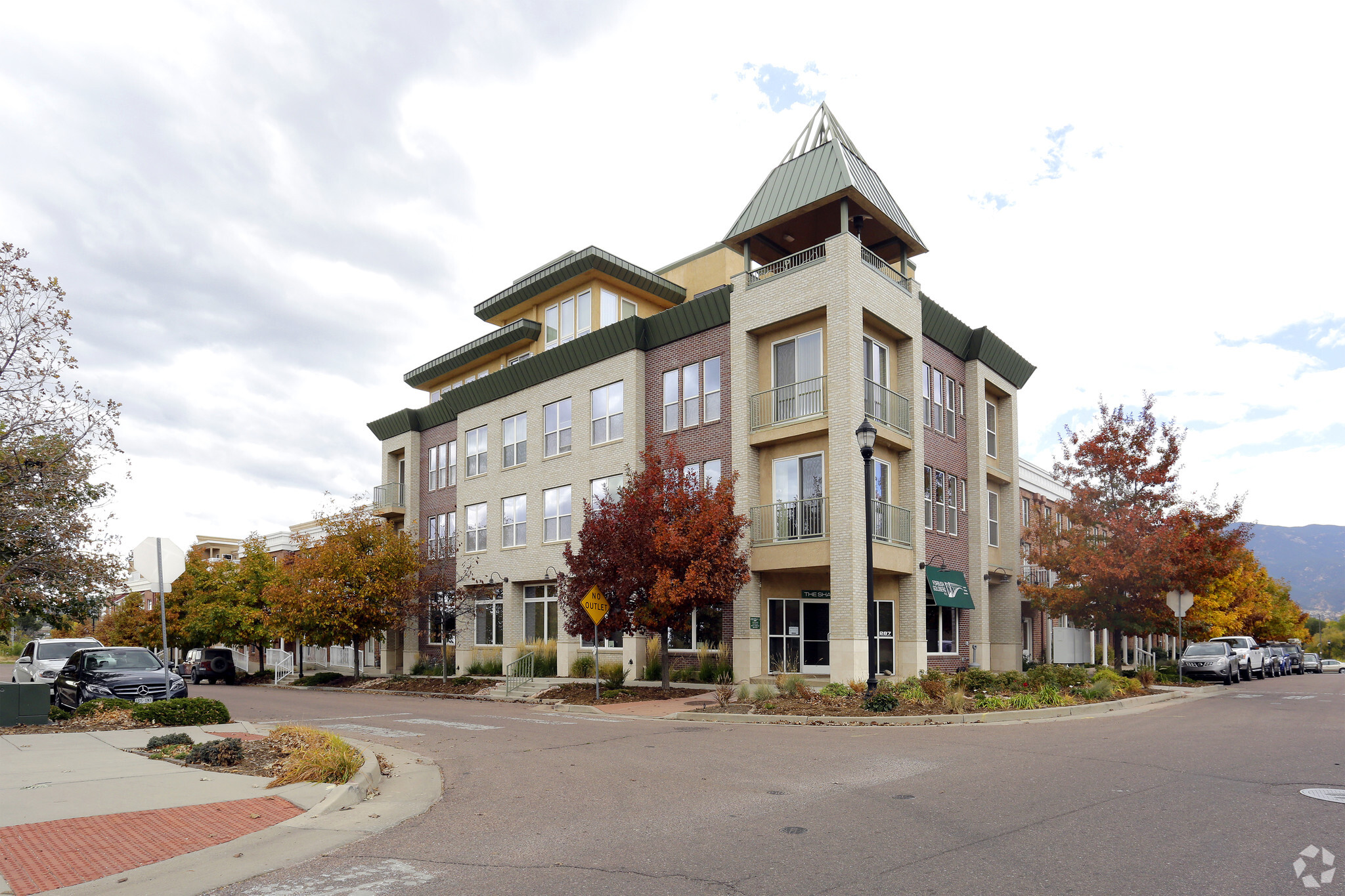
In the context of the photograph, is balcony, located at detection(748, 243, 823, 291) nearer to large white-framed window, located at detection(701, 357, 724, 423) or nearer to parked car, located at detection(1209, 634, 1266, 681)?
large white-framed window, located at detection(701, 357, 724, 423)

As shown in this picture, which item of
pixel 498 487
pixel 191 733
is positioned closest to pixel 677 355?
pixel 498 487

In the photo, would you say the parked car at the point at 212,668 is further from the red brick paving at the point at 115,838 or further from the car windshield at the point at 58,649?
the red brick paving at the point at 115,838

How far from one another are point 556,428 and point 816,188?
45.0 ft

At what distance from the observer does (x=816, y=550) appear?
25.1 metres

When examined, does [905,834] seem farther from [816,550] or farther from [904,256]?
[904,256]

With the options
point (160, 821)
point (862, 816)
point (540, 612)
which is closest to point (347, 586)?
point (540, 612)

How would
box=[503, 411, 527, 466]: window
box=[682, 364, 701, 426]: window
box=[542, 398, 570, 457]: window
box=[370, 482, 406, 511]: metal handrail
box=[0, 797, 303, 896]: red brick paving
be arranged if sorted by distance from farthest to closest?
box=[370, 482, 406, 511]: metal handrail < box=[503, 411, 527, 466]: window < box=[542, 398, 570, 457]: window < box=[682, 364, 701, 426]: window < box=[0, 797, 303, 896]: red brick paving

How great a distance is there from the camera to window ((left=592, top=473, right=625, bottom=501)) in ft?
102

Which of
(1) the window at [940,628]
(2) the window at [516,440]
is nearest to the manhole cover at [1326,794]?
(1) the window at [940,628]

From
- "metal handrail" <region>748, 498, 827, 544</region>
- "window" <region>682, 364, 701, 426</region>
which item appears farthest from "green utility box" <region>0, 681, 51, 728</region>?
"window" <region>682, 364, 701, 426</region>

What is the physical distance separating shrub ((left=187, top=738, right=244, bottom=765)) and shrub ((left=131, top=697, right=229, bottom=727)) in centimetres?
541

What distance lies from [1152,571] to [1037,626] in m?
10.6

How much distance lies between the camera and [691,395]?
96.9 ft

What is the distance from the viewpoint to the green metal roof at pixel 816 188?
1025 inches
